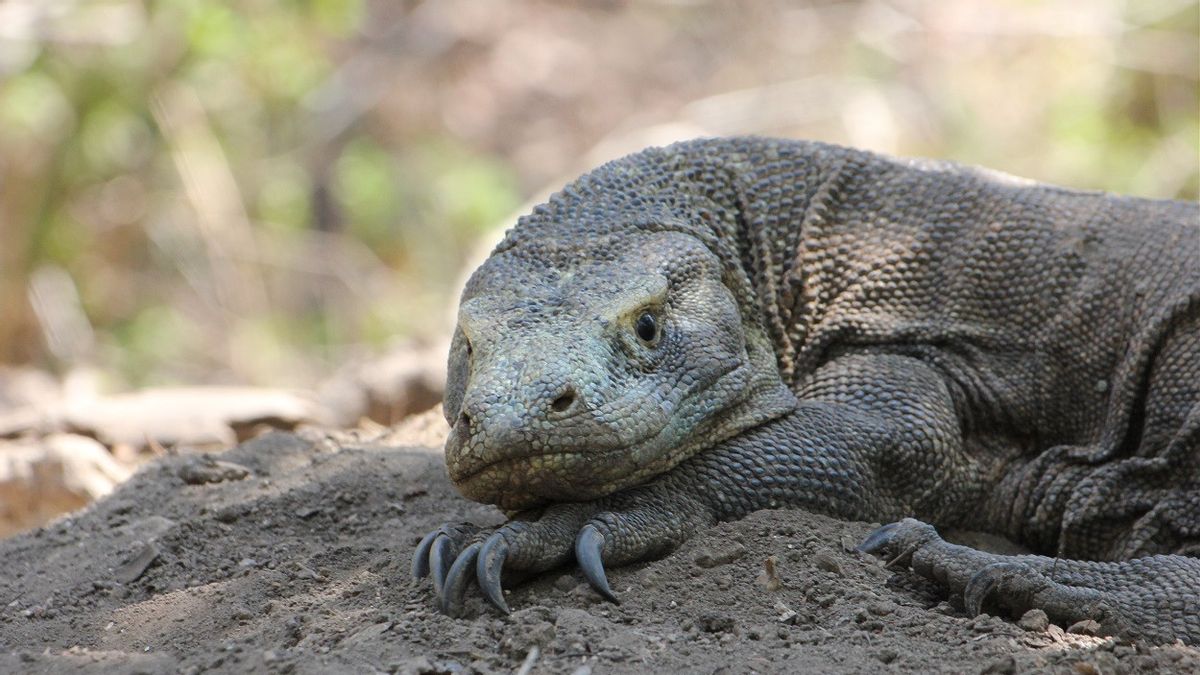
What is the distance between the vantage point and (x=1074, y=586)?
142 inches

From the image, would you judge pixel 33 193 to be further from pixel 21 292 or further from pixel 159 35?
pixel 159 35

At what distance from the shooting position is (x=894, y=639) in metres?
3.33

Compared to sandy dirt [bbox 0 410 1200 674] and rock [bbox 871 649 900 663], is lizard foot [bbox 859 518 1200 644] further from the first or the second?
rock [bbox 871 649 900 663]

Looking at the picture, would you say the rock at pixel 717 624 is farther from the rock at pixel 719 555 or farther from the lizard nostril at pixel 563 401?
the lizard nostril at pixel 563 401

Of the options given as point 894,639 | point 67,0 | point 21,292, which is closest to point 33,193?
point 21,292

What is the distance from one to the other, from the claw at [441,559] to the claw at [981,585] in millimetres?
1406

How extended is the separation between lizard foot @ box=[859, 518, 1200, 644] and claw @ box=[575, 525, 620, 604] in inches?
33.7

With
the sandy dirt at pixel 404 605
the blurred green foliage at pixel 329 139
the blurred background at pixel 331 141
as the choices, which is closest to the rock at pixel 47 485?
the sandy dirt at pixel 404 605

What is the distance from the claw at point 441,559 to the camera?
11.6 feet

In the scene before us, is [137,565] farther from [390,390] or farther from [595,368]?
[390,390]

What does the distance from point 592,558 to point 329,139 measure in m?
14.5

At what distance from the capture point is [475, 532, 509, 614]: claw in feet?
11.2

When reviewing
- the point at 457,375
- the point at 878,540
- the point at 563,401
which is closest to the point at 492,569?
the point at 563,401

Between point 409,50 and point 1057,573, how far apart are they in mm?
16319
